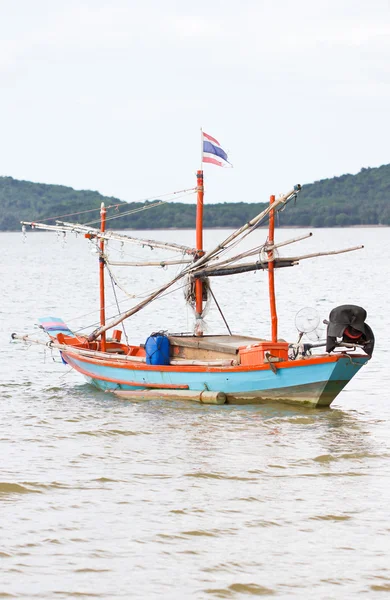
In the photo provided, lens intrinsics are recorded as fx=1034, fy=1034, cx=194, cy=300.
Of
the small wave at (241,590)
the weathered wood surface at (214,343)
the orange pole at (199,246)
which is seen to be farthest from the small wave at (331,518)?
the orange pole at (199,246)

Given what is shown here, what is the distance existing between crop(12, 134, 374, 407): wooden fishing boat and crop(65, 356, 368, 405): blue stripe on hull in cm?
2

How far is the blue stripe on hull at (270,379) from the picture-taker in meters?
21.8

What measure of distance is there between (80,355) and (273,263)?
6019 mm

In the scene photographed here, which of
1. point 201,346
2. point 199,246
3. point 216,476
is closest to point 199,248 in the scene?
point 199,246

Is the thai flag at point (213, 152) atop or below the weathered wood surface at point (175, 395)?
atop

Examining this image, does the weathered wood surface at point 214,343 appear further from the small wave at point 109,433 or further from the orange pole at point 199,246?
the small wave at point 109,433

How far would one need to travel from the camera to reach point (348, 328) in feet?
70.1

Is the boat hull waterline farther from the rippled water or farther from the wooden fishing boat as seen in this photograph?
the rippled water

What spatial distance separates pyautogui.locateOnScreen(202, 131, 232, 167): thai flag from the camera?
25.8 meters

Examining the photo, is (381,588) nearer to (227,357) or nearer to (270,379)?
(270,379)

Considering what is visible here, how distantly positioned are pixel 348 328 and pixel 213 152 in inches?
268

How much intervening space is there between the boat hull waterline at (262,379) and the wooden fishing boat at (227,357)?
0.8 inches

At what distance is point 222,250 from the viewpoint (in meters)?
25.5

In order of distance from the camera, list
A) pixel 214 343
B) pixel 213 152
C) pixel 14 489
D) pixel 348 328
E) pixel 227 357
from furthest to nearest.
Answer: pixel 213 152 < pixel 214 343 < pixel 227 357 < pixel 348 328 < pixel 14 489
